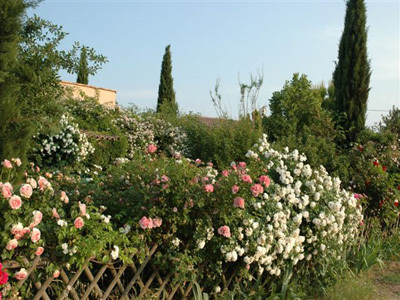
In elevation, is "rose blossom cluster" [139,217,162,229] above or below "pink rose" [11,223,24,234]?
below

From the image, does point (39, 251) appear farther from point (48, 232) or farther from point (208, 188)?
point (208, 188)

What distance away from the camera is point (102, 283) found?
3074mm

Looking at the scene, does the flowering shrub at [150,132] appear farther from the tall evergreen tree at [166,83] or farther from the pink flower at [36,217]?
the tall evergreen tree at [166,83]

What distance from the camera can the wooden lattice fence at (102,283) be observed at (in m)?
2.52

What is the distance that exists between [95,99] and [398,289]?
831cm

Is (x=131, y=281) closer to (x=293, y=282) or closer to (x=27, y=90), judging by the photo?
(x=293, y=282)

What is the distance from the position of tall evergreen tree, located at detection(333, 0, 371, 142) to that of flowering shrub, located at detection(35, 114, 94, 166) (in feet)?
22.5

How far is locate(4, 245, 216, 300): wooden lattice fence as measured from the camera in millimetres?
2521

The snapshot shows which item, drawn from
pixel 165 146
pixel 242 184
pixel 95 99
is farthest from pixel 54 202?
pixel 165 146

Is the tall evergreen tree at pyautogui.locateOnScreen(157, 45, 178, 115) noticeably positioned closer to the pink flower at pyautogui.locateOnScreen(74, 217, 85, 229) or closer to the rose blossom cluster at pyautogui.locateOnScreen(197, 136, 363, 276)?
the rose blossom cluster at pyautogui.locateOnScreen(197, 136, 363, 276)

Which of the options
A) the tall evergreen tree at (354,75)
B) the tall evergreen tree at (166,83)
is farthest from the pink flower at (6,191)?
the tall evergreen tree at (166,83)

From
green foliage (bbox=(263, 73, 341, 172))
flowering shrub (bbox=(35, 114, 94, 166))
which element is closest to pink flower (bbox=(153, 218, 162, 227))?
flowering shrub (bbox=(35, 114, 94, 166))

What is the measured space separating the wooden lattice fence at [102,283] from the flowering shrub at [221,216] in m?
0.15

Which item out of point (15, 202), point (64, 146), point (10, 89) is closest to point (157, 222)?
point (15, 202)
